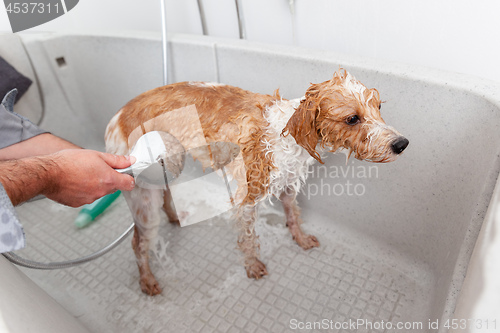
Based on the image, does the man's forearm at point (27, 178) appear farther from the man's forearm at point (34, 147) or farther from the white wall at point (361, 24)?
the white wall at point (361, 24)

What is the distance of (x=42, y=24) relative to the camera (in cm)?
191

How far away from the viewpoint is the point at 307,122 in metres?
0.97

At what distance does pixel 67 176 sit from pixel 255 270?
2.74ft

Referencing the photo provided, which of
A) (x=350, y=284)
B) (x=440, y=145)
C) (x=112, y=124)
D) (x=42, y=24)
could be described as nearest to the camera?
(x=440, y=145)

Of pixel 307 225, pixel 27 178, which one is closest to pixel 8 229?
pixel 27 178

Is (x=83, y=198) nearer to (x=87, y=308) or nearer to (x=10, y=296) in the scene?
(x=10, y=296)

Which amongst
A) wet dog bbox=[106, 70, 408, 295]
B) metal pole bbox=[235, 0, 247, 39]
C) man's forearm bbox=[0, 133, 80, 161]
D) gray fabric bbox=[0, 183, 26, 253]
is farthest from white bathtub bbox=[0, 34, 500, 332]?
gray fabric bbox=[0, 183, 26, 253]

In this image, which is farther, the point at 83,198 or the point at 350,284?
the point at 350,284

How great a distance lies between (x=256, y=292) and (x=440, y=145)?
87 cm

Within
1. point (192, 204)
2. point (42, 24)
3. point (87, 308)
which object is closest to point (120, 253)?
point (87, 308)

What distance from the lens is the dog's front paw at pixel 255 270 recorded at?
1446 millimetres

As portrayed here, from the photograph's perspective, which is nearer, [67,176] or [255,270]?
[67,176]

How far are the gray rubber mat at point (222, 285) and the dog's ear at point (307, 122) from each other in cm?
65

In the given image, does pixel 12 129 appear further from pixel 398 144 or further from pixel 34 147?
pixel 398 144
